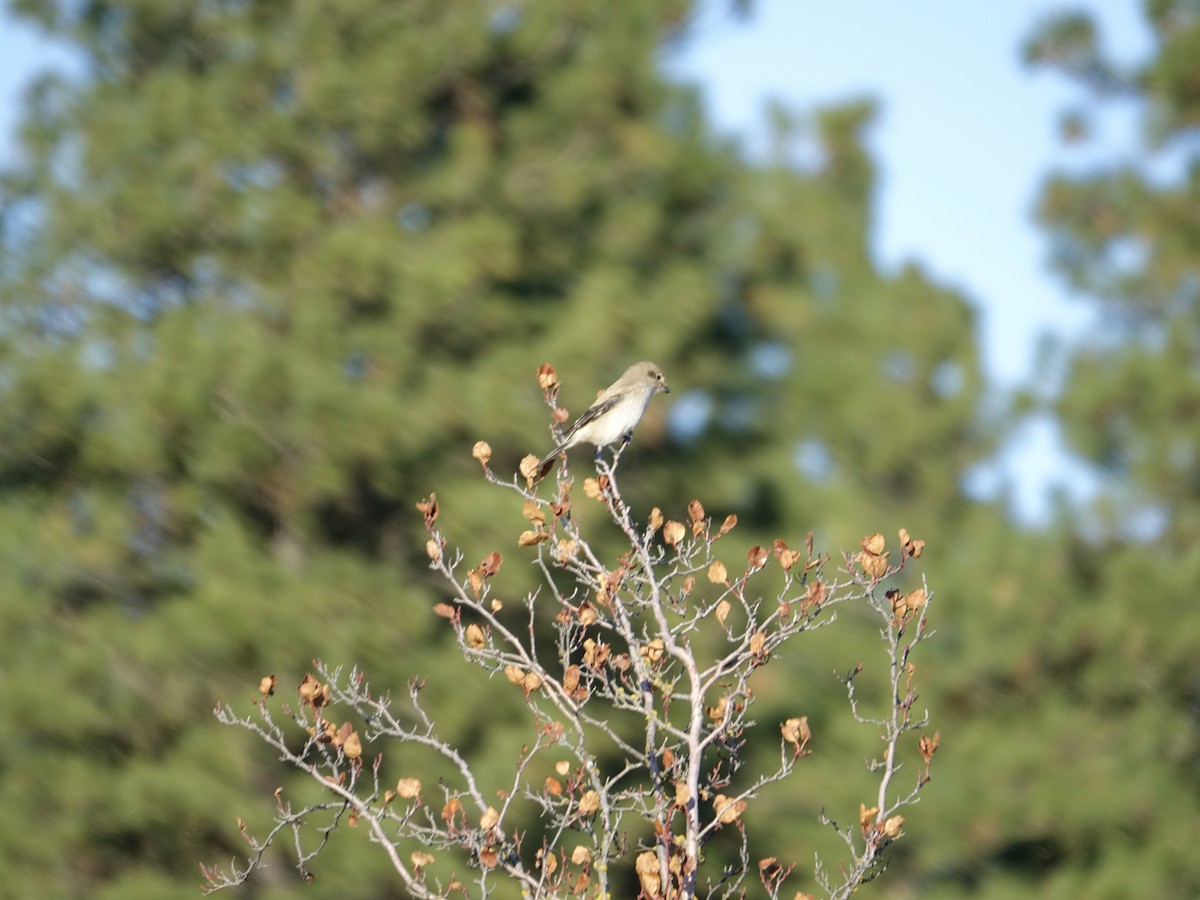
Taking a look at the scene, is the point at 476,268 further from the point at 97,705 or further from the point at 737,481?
the point at 97,705

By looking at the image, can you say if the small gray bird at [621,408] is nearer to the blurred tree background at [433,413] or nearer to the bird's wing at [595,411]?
the bird's wing at [595,411]

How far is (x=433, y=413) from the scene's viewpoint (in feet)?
38.5

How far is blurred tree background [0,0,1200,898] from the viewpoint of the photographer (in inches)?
438

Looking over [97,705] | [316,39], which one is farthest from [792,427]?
[97,705]

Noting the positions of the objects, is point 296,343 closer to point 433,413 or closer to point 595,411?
point 433,413

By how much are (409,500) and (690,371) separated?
2649mm

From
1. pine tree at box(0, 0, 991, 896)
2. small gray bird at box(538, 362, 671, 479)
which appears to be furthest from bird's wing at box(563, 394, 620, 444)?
pine tree at box(0, 0, 991, 896)

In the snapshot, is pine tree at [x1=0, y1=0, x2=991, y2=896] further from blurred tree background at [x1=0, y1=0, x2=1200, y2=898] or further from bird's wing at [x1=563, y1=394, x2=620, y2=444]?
bird's wing at [x1=563, y1=394, x2=620, y2=444]

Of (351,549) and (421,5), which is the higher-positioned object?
(421,5)

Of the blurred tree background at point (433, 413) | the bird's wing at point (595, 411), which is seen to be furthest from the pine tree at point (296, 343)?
the bird's wing at point (595, 411)

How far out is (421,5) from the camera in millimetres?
13234

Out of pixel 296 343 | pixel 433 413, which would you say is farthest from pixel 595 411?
pixel 296 343

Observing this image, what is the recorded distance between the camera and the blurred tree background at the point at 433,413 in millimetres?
11117

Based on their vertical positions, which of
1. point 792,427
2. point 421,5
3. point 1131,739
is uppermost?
point 421,5
